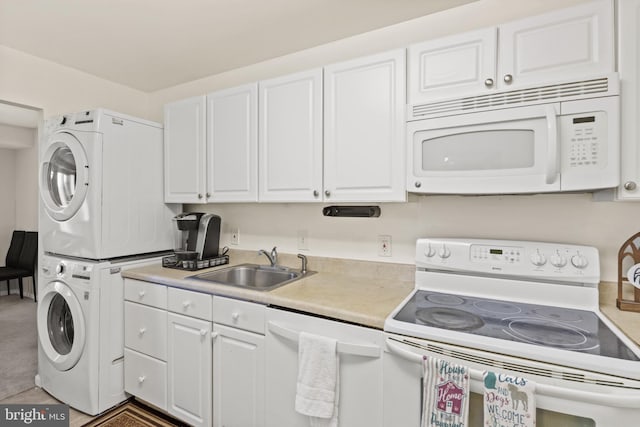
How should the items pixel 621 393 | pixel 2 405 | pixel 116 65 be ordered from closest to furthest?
pixel 621 393
pixel 2 405
pixel 116 65

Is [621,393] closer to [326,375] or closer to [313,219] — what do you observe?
[326,375]

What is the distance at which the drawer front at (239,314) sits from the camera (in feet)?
5.21

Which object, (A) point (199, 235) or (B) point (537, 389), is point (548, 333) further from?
(A) point (199, 235)

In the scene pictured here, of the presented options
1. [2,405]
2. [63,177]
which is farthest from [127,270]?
[2,405]

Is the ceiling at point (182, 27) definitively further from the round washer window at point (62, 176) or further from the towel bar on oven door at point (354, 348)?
the towel bar on oven door at point (354, 348)

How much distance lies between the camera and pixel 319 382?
53.2 inches

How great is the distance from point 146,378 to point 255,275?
0.92 m

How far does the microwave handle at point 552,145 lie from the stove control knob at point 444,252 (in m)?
0.55

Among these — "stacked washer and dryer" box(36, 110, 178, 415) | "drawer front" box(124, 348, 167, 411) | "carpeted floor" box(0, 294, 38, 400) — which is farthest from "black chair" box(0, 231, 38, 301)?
"drawer front" box(124, 348, 167, 411)

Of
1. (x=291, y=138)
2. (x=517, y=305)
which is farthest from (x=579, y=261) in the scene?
(x=291, y=138)

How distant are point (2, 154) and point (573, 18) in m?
7.20

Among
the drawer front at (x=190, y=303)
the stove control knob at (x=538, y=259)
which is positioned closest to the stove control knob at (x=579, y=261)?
the stove control knob at (x=538, y=259)

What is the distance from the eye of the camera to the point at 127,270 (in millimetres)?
2141

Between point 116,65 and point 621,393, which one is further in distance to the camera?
point 116,65
